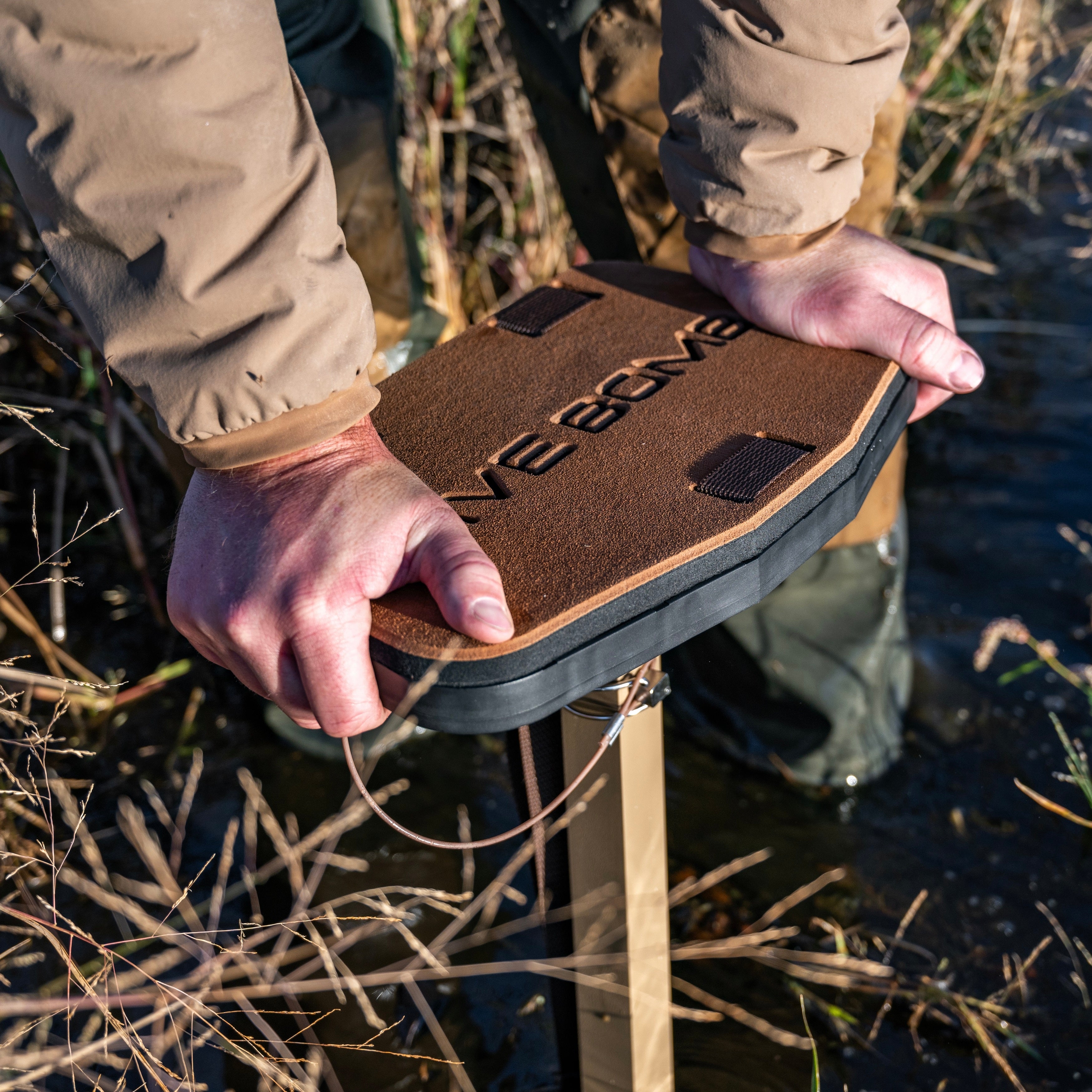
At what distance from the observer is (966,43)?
296cm

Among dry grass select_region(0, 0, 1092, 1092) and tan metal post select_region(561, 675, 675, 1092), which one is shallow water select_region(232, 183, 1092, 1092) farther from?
tan metal post select_region(561, 675, 675, 1092)

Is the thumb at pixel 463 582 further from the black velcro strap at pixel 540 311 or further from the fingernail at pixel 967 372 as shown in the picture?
the fingernail at pixel 967 372

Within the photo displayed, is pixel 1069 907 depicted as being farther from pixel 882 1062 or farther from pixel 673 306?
pixel 673 306

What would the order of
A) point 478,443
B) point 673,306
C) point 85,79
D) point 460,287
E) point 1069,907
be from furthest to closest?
point 460,287
point 1069,907
point 673,306
point 478,443
point 85,79

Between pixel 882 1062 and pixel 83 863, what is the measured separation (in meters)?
1.40

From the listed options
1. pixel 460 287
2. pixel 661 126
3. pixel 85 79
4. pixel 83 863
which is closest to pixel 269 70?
pixel 85 79

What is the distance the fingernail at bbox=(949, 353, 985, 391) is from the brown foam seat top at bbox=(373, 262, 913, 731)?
0.16 ft

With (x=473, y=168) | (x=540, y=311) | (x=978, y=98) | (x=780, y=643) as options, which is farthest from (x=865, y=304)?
(x=978, y=98)

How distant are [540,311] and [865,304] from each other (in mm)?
378

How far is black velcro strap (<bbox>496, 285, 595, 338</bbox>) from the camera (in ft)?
4.03

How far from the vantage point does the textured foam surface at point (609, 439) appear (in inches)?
34.4

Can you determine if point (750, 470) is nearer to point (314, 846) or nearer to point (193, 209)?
point (193, 209)

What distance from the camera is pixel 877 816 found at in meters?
1.93

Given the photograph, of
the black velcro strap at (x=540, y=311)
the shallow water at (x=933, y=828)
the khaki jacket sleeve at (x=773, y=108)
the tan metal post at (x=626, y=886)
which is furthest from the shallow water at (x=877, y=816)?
the khaki jacket sleeve at (x=773, y=108)
